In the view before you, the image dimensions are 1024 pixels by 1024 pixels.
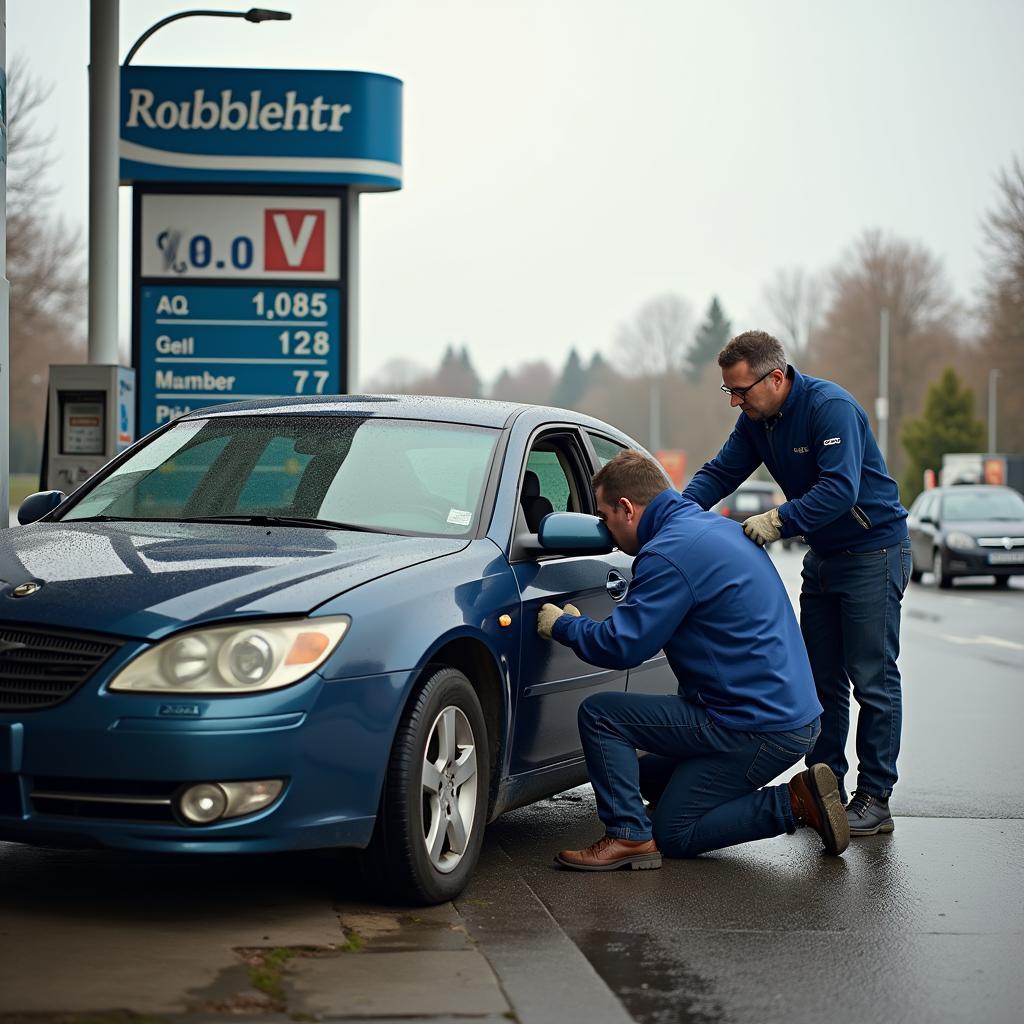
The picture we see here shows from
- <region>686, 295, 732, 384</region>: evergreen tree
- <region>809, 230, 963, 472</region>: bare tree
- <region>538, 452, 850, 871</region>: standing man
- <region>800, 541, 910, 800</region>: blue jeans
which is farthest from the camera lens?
<region>686, 295, 732, 384</region>: evergreen tree

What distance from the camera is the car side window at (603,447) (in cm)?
→ 734

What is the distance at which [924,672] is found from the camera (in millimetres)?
14055

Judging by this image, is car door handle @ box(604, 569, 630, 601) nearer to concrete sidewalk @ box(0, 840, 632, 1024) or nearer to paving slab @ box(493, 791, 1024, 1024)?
paving slab @ box(493, 791, 1024, 1024)

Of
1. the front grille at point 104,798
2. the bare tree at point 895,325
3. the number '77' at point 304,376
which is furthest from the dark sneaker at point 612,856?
the bare tree at point 895,325

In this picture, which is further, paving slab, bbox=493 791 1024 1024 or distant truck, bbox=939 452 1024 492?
distant truck, bbox=939 452 1024 492

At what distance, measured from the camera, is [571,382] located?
175 metres

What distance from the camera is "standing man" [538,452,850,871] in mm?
6117

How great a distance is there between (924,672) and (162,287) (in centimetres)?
783

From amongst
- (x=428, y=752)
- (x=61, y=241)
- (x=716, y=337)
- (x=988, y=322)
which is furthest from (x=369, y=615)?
(x=716, y=337)

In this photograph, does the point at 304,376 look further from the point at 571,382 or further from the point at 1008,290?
→ the point at 571,382

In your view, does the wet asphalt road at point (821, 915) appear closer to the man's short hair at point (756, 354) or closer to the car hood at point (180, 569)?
the car hood at point (180, 569)

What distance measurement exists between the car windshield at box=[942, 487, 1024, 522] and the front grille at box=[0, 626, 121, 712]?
77.9ft

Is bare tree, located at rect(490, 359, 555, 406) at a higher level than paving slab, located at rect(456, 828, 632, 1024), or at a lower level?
higher

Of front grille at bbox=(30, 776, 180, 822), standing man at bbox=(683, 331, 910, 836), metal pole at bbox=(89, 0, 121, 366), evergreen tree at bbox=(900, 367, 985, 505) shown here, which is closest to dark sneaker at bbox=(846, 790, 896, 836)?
standing man at bbox=(683, 331, 910, 836)
